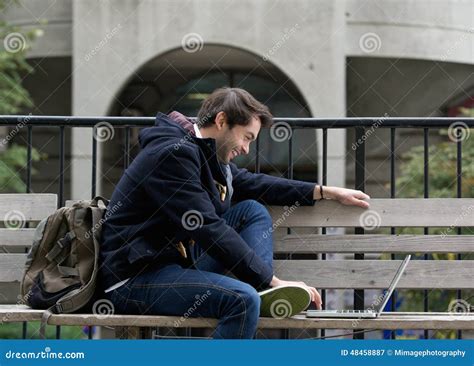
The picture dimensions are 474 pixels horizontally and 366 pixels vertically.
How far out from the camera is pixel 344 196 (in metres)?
5.50

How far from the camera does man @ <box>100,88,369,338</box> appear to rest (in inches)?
184

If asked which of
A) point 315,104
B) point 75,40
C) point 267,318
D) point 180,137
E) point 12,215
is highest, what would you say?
point 75,40

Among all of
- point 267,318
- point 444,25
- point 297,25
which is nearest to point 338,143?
point 297,25

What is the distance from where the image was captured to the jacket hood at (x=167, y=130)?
4934 millimetres

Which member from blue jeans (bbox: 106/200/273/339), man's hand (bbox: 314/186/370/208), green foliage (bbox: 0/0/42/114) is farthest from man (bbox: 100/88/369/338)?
green foliage (bbox: 0/0/42/114)

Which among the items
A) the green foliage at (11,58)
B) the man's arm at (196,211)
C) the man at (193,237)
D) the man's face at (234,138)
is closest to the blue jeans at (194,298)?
the man at (193,237)

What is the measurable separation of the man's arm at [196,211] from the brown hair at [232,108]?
27 cm

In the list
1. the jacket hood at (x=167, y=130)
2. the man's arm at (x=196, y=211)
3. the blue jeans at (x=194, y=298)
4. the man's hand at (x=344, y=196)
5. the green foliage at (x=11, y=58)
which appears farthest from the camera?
the green foliage at (x=11, y=58)

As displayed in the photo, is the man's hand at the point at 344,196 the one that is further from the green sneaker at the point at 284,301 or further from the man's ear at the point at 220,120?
the green sneaker at the point at 284,301

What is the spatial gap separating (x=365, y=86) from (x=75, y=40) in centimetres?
626

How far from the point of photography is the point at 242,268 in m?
4.76

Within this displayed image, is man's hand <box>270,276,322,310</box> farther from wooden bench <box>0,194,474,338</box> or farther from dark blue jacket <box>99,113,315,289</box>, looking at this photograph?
wooden bench <box>0,194,474,338</box>

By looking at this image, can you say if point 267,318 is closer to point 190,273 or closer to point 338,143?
point 190,273

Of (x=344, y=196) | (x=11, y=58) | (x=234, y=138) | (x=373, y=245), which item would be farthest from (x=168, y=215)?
(x=11, y=58)
